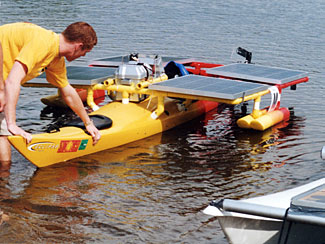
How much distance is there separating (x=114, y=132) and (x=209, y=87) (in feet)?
5.45

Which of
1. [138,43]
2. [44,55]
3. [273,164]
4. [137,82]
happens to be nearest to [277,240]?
[44,55]

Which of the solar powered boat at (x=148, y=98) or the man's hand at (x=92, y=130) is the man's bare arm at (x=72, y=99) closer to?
the man's hand at (x=92, y=130)

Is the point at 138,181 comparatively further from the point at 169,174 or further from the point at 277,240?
the point at 277,240

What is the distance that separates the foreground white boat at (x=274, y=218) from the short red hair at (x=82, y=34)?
7.89 ft

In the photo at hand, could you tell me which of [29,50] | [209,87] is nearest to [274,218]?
[29,50]

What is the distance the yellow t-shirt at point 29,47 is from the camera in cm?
588

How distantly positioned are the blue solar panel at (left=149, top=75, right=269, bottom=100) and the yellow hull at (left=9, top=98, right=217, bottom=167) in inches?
23.4

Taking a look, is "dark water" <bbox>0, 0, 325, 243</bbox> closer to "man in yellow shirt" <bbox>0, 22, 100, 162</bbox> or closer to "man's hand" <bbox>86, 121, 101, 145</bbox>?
"man's hand" <bbox>86, 121, 101, 145</bbox>

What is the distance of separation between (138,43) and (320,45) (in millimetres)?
5843

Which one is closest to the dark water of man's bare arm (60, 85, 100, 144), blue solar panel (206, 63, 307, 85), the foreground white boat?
blue solar panel (206, 63, 307, 85)

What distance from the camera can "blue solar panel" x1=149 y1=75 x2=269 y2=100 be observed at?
8609 millimetres

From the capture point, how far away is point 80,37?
579 centimetres

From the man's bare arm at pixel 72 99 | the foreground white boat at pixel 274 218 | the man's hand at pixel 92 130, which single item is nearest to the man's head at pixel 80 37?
the man's bare arm at pixel 72 99

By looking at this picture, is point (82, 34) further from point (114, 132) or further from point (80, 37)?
point (114, 132)
